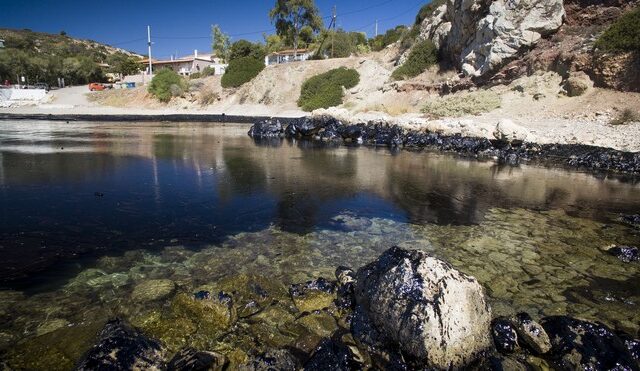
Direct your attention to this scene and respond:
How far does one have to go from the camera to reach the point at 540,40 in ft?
94.3

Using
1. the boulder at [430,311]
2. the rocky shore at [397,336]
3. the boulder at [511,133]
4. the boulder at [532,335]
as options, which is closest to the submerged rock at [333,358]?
the rocky shore at [397,336]

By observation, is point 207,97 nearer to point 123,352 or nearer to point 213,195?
point 213,195

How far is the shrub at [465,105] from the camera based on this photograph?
1046 inches

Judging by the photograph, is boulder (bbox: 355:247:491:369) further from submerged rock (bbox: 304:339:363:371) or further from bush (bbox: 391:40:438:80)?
bush (bbox: 391:40:438:80)

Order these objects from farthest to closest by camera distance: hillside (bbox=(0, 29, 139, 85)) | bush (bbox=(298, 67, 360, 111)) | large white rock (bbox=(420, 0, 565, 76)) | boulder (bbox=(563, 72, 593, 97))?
hillside (bbox=(0, 29, 139, 85)) < bush (bbox=(298, 67, 360, 111)) < large white rock (bbox=(420, 0, 565, 76)) < boulder (bbox=(563, 72, 593, 97))

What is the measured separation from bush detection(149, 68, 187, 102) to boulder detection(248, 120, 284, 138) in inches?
1343

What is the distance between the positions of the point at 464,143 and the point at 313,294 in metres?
17.0

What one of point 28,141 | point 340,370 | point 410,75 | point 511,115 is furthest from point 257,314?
point 410,75

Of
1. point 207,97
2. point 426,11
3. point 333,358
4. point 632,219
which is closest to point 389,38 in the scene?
point 426,11

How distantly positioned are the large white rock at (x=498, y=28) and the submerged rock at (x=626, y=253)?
27.0m

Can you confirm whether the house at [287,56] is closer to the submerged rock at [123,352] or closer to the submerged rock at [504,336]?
the submerged rock at [504,336]

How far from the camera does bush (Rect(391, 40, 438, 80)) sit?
38.6m

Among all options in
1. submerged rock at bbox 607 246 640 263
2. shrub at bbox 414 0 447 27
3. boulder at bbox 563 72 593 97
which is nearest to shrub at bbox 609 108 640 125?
boulder at bbox 563 72 593 97

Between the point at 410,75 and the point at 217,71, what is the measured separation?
4743cm
